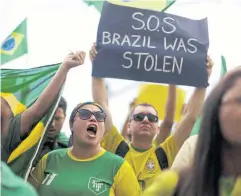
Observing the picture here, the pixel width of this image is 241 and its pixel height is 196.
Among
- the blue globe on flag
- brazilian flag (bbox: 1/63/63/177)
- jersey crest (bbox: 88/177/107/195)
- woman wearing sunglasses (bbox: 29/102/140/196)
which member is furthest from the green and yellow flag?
jersey crest (bbox: 88/177/107/195)

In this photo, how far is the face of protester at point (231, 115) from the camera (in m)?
1.63

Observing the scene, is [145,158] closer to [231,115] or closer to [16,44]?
[16,44]

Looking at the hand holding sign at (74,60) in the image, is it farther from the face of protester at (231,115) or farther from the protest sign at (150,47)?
the face of protester at (231,115)

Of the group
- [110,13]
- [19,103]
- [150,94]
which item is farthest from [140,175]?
[150,94]

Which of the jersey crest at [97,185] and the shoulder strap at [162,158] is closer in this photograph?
the jersey crest at [97,185]

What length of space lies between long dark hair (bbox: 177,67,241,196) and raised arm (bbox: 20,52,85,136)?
6.55ft

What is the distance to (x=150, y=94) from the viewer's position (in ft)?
20.4

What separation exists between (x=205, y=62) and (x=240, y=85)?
3.20m

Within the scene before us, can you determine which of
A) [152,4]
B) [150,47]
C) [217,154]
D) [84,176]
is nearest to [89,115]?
[84,176]

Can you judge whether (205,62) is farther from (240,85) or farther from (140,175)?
(240,85)

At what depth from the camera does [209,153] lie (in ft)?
5.67

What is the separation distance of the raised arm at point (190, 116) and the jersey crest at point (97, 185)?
881 mm

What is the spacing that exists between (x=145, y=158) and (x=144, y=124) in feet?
0.94

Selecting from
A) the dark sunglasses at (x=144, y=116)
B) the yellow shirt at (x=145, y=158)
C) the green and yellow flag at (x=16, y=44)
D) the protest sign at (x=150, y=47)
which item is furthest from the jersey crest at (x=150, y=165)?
the green and yellow flag at (x=16, y=44)
